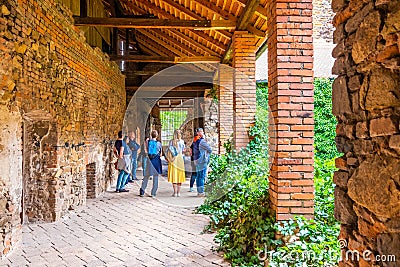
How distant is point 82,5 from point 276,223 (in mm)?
5897

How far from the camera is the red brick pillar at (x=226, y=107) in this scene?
29.8 ft

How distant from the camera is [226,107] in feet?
30.1

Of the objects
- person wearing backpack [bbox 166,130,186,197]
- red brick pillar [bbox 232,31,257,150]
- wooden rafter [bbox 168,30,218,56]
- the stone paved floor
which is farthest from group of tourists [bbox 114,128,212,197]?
wooden rafter [bbox 168,30,218,56]

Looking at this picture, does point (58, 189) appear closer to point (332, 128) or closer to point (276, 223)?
point (276, 223)

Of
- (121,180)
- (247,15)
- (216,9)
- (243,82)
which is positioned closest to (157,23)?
(216,9)

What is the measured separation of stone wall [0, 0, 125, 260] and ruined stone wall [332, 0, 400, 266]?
3.45m

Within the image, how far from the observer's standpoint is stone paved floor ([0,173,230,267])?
12.5 feet

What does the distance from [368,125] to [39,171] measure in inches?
201

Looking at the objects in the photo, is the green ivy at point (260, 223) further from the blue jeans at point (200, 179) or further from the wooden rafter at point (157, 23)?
the wooden rafter at point (157, 23)

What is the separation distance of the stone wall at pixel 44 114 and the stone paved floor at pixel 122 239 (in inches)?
12.7

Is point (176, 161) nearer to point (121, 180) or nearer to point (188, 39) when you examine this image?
point (121, 180)

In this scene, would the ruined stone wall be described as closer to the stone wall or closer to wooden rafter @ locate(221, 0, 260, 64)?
the stone wall

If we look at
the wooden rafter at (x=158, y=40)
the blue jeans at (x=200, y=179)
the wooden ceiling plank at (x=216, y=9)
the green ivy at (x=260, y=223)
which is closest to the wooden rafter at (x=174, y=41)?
the wooden rafter at (x=158, y=40)

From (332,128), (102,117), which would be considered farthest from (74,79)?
(332,128)
